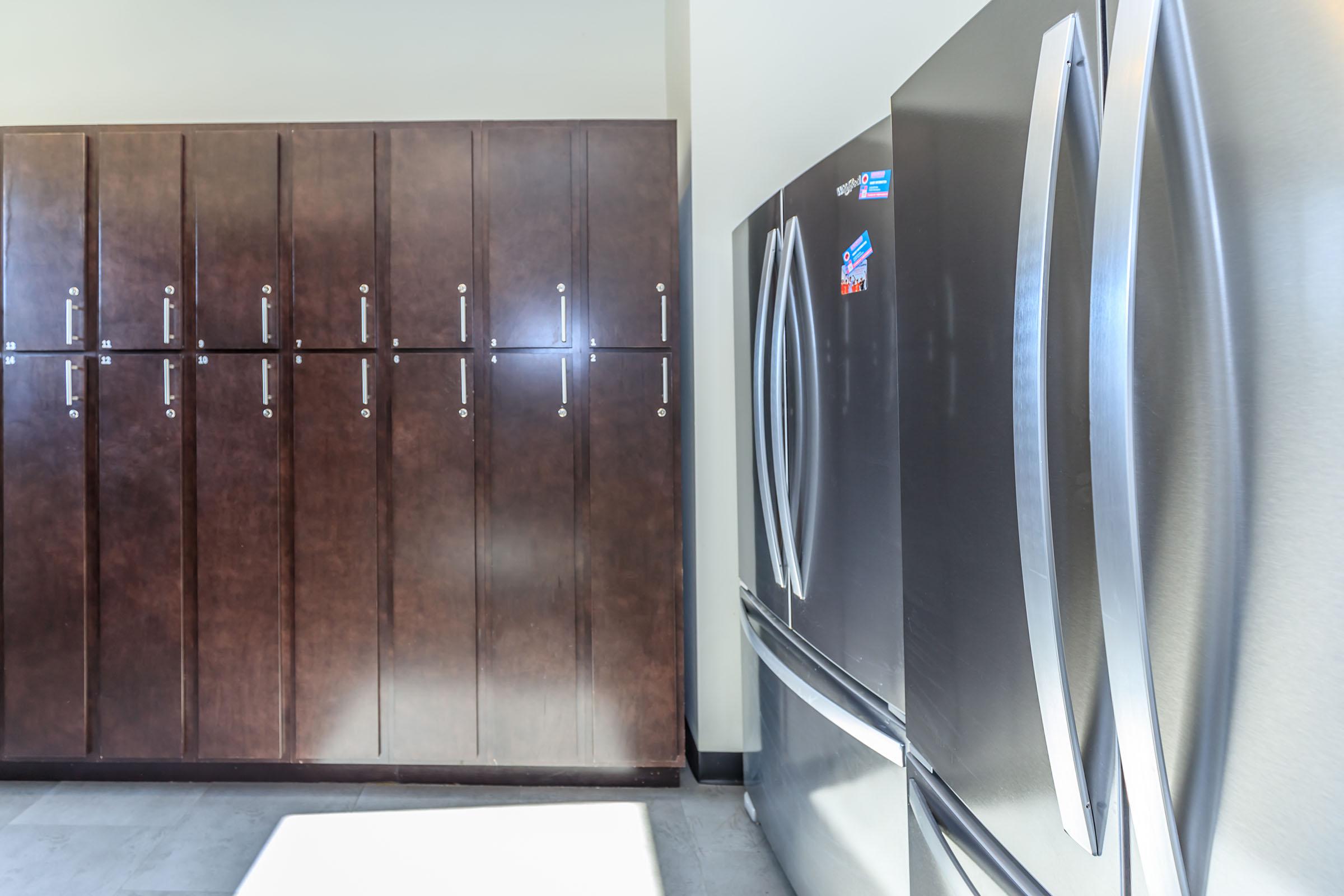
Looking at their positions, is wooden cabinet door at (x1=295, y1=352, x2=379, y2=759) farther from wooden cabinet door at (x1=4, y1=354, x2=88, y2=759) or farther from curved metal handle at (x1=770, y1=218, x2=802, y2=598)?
curved metal handle at (x1=770, y1=218, x2=802, y2=598)

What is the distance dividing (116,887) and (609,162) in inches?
102

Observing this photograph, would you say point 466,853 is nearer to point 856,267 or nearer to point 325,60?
point 856,267

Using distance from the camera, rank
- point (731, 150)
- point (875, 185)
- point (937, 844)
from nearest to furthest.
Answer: point (937, 844), point (875, 185), point (731, 150)

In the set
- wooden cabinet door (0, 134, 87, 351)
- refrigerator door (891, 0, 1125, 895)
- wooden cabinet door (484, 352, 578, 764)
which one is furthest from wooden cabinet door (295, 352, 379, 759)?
refrigerator door (891, 0, 1125, 895)

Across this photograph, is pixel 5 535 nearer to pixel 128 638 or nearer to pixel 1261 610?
pixel 128 638

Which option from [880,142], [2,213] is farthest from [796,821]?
[2,213]

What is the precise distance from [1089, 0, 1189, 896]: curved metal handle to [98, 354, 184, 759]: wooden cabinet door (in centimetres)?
279

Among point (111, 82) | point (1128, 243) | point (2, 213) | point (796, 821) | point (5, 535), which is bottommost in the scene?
point (796, 821)

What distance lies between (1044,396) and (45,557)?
10.3ft

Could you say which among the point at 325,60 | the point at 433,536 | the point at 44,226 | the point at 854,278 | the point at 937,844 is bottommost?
the point at 937,844

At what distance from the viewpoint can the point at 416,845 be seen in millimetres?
2141

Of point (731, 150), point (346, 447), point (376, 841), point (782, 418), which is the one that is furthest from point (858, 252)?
point (376, 841)

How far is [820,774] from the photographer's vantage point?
1.57 meters

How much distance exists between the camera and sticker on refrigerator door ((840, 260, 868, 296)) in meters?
1.36
